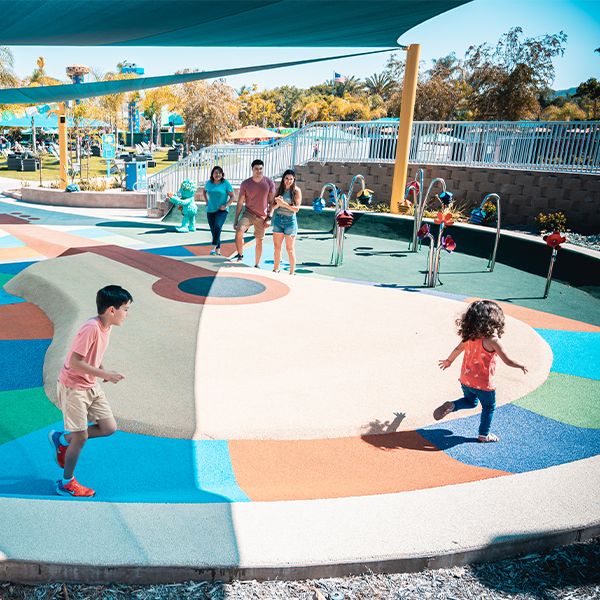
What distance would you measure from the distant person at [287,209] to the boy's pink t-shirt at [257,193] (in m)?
0.42

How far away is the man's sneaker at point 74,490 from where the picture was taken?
4043 mm

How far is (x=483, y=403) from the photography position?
498cm

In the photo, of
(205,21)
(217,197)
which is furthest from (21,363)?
(217,197)

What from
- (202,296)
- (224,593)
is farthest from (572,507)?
(202,296)

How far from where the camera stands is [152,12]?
5371 mm

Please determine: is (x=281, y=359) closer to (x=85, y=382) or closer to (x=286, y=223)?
(x=85, y=382)

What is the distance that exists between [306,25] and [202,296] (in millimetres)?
3951

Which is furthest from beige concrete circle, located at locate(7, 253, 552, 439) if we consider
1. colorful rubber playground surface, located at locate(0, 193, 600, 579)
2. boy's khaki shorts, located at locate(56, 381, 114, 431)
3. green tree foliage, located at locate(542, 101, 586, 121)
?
green tree foliage, located at locate(542, 101, 586, 121)

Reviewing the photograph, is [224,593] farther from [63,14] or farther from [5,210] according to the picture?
[5,210]

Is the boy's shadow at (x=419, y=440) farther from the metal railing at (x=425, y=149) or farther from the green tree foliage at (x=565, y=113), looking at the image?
the green tree foliage at (x=565, y=113)

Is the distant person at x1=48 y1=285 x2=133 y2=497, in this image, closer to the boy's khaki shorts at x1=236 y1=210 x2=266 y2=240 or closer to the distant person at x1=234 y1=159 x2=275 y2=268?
the distant person at x1=234 y1=159 x2=275 y2=268

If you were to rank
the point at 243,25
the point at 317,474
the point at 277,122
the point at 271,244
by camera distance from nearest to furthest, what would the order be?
the point at 317,474 → the point at 243,25 → the point at 271,244 → the point at 277,122

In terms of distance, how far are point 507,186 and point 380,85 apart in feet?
315

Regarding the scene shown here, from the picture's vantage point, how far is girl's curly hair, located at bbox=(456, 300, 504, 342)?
476cm
